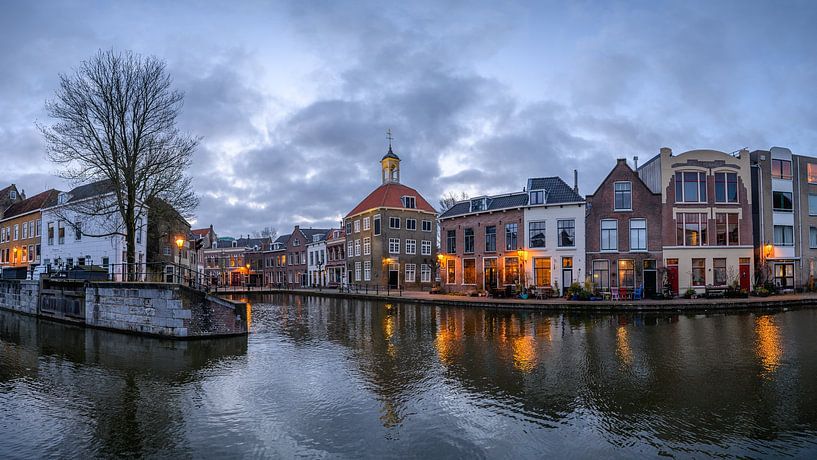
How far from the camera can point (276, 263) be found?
74875 millimetres

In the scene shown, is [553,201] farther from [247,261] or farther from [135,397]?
[247,261]

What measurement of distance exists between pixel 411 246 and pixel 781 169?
33.4 metres

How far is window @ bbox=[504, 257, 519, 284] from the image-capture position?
3600 cm

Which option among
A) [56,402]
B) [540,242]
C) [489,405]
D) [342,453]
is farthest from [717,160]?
[56,402]

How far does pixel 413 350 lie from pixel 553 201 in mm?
24368

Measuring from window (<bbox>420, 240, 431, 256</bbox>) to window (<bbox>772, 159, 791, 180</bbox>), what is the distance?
32108 mm

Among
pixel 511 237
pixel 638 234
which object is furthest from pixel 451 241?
pixel 638 234

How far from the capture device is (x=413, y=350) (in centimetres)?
1357

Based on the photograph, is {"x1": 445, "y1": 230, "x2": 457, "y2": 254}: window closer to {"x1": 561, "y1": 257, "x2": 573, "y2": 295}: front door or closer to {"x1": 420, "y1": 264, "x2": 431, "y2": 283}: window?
{"x1": 561, "y1": 257, "x2": 573, "y2": 295}: front door

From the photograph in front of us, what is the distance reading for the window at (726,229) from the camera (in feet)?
107

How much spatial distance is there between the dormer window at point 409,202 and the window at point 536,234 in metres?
18.7

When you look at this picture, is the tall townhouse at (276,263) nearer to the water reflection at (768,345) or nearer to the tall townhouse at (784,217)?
the tall townhouse at (784,217)

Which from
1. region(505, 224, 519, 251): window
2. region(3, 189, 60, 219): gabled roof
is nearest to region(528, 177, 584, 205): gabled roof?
region(505, 224, 519, 251): window

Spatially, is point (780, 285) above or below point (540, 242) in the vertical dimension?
below
